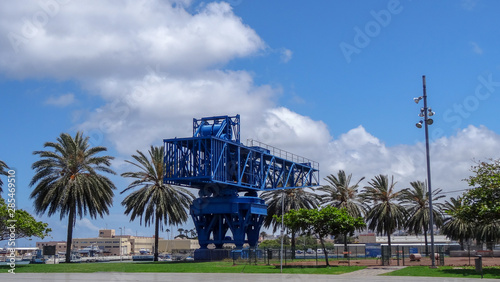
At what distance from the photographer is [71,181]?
→ 49.8 metres

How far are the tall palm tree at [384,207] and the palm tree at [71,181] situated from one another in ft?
102

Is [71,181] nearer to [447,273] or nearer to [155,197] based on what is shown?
[155,197]

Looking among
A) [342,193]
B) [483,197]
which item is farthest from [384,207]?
[483,197]

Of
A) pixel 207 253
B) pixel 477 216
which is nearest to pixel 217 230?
pixel 207 253

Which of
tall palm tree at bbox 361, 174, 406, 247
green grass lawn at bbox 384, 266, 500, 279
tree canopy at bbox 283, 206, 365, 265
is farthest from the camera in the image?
tall palm tree at bbox 361, 174, 406, 247

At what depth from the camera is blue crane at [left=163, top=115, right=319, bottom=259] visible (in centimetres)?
4997

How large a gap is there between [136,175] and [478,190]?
3434 cm

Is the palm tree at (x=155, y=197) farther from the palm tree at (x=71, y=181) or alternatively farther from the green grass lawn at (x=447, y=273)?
the green grass lawn at (x=447, y=273)

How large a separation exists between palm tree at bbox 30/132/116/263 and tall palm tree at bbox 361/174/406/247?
102ft

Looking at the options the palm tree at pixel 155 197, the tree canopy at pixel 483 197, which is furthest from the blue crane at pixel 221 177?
the tree canopy at pixel 483 197

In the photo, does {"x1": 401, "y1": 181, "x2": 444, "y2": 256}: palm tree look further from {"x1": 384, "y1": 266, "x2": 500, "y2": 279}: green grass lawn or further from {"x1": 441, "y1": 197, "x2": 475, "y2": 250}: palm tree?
{"x1": 384, "y1": 266, "x2": 500, "y2": 279}: green grass lawn

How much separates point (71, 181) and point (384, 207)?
35379mm

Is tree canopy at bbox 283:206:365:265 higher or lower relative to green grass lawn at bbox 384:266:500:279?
higher

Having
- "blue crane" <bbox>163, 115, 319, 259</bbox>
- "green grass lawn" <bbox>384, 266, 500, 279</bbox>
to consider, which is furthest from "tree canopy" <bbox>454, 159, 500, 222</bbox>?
"blue crane" <bbox>163, 115, 319, 259</bbox>
